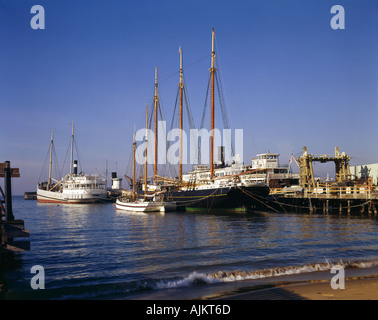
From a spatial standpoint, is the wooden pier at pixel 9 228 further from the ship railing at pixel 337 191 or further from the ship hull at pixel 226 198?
the ship railing at pixel 337 191

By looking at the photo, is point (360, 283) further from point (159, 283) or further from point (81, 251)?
point (81, 251)

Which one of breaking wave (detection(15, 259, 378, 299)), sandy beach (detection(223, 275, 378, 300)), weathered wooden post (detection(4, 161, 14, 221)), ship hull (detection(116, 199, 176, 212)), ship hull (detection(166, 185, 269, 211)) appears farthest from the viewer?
ship hull (detection(116, 199, 176, 212))

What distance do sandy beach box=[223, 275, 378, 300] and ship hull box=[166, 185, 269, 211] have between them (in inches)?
1497

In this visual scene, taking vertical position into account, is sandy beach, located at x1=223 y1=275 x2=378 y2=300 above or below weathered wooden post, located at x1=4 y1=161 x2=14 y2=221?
below

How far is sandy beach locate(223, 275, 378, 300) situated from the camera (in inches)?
432

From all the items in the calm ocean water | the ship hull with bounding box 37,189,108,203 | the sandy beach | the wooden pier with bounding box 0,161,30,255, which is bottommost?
the ship hull with bounding box 37,189,108,203

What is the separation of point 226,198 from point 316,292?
3992 cm

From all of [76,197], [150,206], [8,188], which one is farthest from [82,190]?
[8,188]

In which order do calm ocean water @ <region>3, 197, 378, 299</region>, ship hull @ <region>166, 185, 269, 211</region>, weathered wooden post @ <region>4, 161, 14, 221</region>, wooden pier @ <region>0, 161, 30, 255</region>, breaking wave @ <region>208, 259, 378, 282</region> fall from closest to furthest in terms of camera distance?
calm ocean water @ <region>3, 197, 378, 299</region>
breaking wave @ <region>208, 259, 378, 282</region>
wooden pier @ <region>0, 161, 30, 255</region>
weathered wooden post @ <region>4, 161, 14, 221</region>
ship hull @ <region>166, 185, 269, 211</region>

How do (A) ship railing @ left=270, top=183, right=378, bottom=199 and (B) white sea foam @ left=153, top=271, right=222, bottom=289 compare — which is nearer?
(B) white sea foam @ left=153, top=271, right=222, bottom=289

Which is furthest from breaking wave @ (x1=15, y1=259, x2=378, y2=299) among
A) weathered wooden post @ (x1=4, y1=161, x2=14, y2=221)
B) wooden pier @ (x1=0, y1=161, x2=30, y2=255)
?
weathered wooden post @ (x1=4, y1=161, x2=14, y2=221)

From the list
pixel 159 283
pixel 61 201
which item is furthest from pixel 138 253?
pixel 61 201

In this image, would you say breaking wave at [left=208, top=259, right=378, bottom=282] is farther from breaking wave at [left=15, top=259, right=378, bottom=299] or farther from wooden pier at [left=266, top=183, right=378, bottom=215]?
wooden pier at [left=266, top=183, right=378, bottom=215]

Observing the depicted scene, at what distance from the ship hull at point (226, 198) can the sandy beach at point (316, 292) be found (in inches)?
1497
